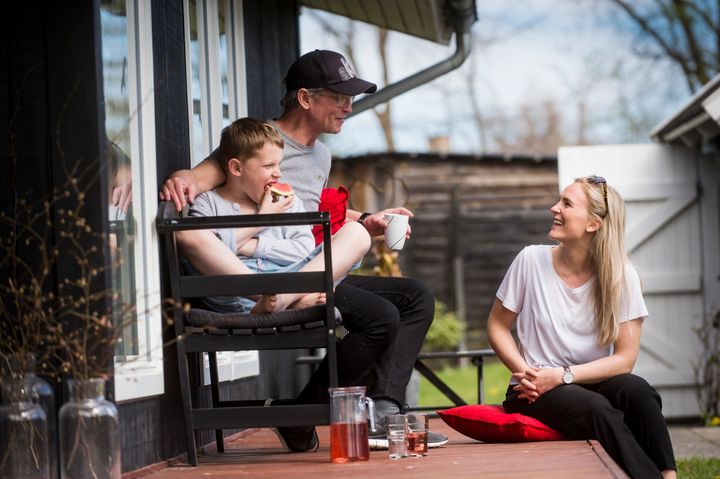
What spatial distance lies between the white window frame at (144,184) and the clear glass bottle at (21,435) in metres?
0.69

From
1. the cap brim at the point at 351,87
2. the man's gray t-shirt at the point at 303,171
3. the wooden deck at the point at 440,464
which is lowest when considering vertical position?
the wooden deck at the point at 440,464

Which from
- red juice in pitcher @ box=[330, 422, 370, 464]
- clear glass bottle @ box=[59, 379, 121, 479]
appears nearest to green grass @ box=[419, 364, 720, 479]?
red juice in pitcher @ box=[330, 422, 370, 464]

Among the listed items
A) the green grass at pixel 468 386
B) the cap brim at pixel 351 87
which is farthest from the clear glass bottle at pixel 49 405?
the green grass at pixel 468 386

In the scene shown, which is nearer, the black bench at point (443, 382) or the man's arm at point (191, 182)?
the man's arm at point (191, 182)

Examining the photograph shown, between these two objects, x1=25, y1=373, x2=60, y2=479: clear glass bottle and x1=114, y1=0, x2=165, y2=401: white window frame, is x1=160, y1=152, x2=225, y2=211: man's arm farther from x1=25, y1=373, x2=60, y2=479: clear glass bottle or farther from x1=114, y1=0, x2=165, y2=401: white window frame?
x1=25, y1=373, x2=60, y2=479: clear glass bottle

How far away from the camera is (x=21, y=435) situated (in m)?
2.84

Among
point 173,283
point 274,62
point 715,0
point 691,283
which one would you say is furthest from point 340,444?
point 715,0

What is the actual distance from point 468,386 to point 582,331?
7656 millimetres

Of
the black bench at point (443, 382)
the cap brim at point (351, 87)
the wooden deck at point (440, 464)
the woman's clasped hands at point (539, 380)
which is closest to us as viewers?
the wooden deck at point (440, 464)

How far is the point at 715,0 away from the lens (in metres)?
19.7

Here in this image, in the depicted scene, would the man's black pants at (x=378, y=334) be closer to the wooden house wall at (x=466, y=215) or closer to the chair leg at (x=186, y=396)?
the chair leg at (x=186, y=396)

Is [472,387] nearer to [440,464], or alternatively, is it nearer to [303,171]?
[303,171]

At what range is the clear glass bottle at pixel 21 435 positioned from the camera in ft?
9.29

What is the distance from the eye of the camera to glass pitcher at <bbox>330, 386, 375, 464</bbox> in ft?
11.3
